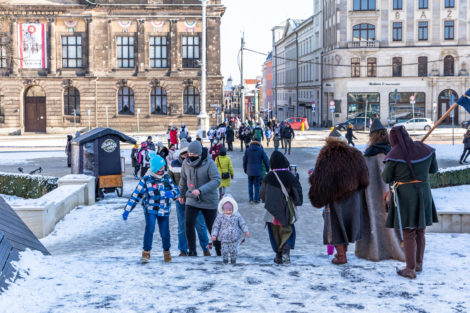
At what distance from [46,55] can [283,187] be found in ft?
156

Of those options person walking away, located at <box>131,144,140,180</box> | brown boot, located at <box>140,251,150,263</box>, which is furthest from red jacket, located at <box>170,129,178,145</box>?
brown boot, located at <box>140,251,150,263</box>

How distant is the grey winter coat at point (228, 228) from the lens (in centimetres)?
857

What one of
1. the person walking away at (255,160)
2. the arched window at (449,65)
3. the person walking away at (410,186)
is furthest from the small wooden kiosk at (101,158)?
the arched window at (449,65)

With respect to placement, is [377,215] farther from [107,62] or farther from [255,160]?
[107,62]

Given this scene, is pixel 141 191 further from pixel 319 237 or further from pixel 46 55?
pixel 46 55

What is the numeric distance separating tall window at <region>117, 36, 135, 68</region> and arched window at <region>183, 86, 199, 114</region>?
16.3 feet

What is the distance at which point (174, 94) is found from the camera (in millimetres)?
53406

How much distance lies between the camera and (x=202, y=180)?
9.74 meters

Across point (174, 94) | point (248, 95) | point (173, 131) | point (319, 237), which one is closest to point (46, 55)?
point (174, 94)

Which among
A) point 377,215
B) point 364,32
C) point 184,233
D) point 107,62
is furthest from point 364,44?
point 377,215

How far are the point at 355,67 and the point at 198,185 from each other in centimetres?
5301

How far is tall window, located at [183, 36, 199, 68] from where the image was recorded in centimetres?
5312

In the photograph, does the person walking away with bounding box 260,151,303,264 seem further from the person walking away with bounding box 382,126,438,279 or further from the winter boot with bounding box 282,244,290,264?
the person walking away with bounding box 382,126,438,279

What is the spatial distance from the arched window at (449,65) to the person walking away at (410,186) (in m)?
55.9
